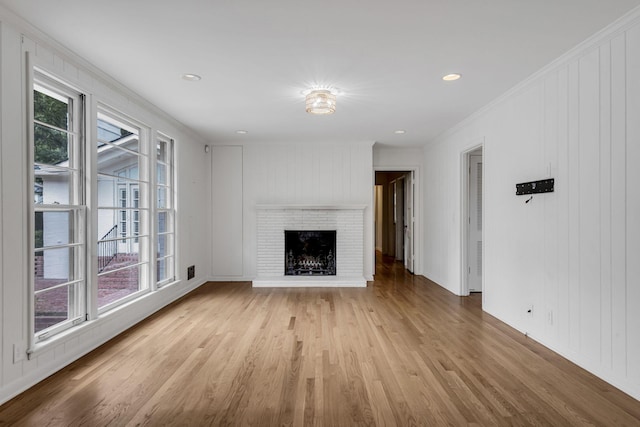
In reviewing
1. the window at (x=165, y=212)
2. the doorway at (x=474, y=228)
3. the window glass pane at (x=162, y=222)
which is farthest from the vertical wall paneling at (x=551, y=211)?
the window glass pane at (x=162, y=222)

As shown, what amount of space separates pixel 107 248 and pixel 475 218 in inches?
196

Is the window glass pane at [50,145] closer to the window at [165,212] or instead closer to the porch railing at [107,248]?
the porch railing at [107,248]

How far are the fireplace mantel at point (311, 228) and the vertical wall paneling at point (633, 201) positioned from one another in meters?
4.08

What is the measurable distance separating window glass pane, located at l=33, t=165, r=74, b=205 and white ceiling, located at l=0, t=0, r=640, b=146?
103cm

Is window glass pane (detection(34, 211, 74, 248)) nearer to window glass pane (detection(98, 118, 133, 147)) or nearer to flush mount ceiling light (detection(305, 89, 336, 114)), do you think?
window glass pane (detection(98, 118, 133, 147))

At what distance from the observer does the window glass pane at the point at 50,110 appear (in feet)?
8.98

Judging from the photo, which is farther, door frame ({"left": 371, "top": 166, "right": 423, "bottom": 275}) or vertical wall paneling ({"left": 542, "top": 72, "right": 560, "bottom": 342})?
door frame ({"left": 371, "top": 166, "right": 423, "bottom": 275})

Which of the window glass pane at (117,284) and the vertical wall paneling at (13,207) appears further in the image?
the window glass pane at (117,284)

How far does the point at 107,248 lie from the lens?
3602mm

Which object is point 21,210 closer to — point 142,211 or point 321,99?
point 142,211

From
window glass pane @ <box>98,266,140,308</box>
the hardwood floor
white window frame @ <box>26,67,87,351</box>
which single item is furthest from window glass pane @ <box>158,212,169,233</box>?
white window frame @ <box>26,67,87,351</box>

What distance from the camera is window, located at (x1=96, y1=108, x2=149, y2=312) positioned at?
3.53 meters

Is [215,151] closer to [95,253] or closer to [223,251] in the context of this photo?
[223,251]

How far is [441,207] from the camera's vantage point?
5.95 metres
